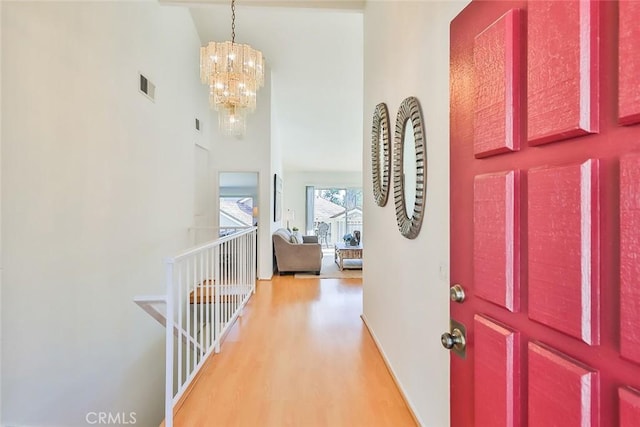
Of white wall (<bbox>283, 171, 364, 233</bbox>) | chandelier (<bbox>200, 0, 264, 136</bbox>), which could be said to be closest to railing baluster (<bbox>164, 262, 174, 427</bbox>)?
chandelier (<bbox>200, 0, 264, 136</bbox>)

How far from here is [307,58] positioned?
5.18 m

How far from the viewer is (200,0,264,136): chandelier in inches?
127

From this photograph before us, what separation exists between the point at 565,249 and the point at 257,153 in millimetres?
5197

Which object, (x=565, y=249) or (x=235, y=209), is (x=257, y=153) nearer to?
(x=235, y=209)

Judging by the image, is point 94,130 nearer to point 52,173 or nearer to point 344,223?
point 52,173

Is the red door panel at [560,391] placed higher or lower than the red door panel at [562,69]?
lower

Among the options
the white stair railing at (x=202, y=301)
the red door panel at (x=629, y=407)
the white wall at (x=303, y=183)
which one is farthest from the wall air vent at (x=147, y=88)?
the white wall at (x=303, y=183)

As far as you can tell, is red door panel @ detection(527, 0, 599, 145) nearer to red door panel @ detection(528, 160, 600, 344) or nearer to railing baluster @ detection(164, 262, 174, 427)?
red door panel @ detection(528, 160, 600, 344)

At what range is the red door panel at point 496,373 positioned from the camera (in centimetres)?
70

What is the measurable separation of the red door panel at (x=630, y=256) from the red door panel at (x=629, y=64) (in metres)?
0.07

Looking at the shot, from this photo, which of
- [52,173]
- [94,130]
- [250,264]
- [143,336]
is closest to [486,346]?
[52,173]

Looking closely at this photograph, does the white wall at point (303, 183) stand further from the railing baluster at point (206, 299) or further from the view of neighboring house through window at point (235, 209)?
the railing baluster at point (206, 299)

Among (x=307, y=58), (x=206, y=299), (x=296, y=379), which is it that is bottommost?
(x=296, y=379)

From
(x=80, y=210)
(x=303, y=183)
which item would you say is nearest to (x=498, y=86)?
(x=80, y=210)
